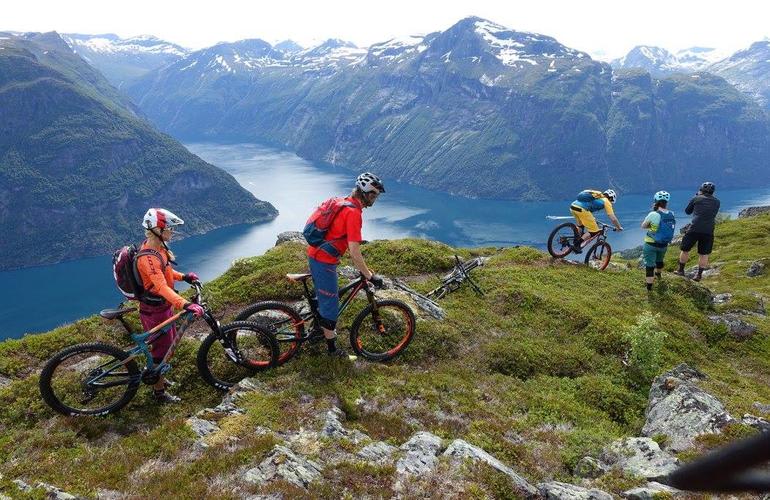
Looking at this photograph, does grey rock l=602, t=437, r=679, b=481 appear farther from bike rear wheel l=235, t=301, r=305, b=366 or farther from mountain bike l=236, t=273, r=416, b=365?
bike rear wheel l=235, t=301, r=305, b=366

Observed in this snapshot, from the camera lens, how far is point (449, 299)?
18.3m

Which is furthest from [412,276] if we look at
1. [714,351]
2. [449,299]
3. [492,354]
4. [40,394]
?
[40,394]

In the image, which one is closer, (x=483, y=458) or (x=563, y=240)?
(x=483, y=458)

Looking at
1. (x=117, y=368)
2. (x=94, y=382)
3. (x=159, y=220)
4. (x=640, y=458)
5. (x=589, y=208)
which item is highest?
(x=589, y=208)

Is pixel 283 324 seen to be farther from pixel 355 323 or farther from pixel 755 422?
pixel 755 422

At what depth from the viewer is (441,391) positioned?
1223 centimetres

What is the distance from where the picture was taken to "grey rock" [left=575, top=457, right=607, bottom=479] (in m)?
9.32

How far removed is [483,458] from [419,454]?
1238 mm

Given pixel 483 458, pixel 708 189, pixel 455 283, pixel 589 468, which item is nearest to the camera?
pixel 483 458

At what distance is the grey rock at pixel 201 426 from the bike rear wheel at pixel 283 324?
275 cm

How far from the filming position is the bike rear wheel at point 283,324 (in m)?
12.3

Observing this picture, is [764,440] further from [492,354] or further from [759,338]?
[759,338]

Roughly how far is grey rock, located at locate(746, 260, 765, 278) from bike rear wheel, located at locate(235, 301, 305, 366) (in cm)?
3766

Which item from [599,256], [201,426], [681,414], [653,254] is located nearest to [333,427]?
[201,426]
